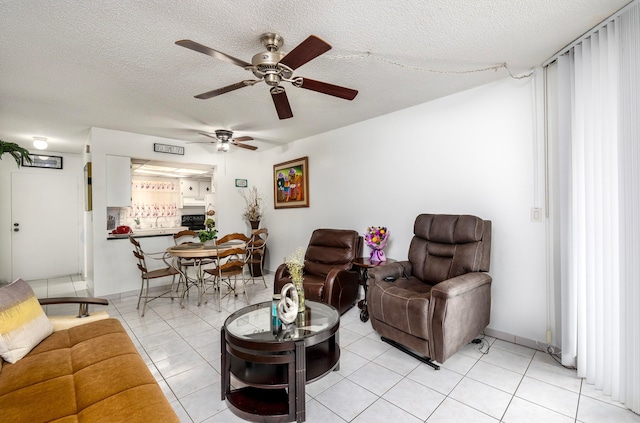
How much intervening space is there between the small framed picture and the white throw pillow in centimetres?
507

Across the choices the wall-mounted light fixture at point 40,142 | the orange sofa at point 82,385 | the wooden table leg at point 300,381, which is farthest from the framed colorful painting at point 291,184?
the wall-mounted light fixture at point 40,142

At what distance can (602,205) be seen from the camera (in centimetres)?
196

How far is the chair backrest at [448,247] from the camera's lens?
8.50 feet

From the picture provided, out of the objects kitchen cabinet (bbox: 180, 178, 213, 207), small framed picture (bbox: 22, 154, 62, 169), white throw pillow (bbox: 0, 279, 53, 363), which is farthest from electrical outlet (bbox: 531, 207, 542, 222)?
small framed picture (bbox: 22, 154, 62, 169)

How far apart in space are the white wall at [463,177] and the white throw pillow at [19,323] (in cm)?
329

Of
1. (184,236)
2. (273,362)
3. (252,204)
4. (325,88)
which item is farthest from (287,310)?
(252,204)

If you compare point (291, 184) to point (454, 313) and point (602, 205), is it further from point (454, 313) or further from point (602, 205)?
point (602, 205)

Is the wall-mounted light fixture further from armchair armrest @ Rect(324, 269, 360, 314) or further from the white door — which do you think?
armchair armrest @ Rect(324, 269, 360, 314)

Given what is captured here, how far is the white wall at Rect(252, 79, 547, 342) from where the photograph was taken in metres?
2.62

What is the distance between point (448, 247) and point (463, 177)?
79 cm

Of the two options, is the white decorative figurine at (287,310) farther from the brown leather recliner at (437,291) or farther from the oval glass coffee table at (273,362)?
the brown leather recliner at (437,291)

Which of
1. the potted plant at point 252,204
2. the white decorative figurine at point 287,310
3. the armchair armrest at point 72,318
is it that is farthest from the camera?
the potted plant at point 252,204

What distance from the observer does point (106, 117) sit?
3674 millimetres

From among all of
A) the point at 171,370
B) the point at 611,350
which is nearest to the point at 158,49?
the point at 171,370
